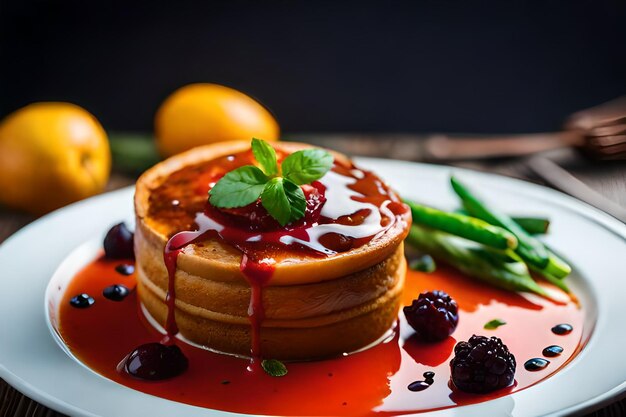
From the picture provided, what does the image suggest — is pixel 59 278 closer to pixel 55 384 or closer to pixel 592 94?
pixel 55 384

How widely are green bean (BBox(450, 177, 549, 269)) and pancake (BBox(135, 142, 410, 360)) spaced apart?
901 millimetres

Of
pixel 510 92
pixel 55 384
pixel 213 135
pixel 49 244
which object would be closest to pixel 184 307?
pixel 55 384

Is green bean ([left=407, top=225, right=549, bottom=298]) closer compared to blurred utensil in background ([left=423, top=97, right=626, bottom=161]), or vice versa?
green bean ([left=407, top=225, right=549, bottom=298])

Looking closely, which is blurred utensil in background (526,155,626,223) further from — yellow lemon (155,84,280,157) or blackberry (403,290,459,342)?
yellow lemon (155,84,280,157)

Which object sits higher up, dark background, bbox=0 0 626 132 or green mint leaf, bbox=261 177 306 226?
green mint leaf, bbox=261 177 306 226

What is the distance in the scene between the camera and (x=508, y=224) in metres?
4.80

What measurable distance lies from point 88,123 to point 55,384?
2.88 meters

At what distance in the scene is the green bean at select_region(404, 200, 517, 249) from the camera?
14.9ft

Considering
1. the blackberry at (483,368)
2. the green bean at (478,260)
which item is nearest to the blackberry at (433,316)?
the blackberry at (483,368)

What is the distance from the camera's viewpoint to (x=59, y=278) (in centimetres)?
435

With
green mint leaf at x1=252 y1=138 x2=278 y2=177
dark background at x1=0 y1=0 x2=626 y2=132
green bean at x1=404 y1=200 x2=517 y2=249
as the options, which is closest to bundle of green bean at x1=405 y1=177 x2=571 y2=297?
green bean at x1=404 y1=200 x2=517 y2=249

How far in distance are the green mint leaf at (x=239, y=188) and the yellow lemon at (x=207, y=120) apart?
85.0 inches

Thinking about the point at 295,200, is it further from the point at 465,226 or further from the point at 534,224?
the point at 534,224

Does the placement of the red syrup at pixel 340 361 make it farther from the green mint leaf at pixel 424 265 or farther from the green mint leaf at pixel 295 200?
the green mint leaf at pixel 295 200
